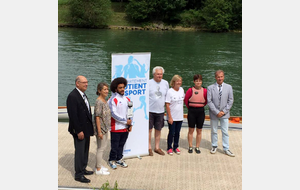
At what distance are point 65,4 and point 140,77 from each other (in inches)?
1988

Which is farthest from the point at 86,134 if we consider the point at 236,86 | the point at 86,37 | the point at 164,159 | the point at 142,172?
the point at 86,37

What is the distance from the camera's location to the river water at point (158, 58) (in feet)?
67.7

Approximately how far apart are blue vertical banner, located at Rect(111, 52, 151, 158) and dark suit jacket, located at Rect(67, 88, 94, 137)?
97cm

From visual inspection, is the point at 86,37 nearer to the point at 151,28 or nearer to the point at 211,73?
the point at 151,28

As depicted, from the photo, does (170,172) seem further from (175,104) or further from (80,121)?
(80,121)

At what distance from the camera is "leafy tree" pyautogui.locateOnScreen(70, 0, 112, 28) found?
49.5 metres

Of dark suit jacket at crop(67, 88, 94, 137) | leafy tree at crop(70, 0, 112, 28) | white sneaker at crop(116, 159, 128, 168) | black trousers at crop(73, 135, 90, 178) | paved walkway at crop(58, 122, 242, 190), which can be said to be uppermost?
leafy tree at crop(70, 0, 112, 28)

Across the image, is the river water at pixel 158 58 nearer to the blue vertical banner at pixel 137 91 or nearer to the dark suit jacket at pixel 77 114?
the blue vertical banner at pixel 137 91

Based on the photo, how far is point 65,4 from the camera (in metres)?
53.7

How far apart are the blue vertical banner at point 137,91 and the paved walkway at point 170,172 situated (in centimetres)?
24

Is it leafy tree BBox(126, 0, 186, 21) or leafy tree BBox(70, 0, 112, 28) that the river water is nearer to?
leafy tree BBox(70, 0, 112, 28)

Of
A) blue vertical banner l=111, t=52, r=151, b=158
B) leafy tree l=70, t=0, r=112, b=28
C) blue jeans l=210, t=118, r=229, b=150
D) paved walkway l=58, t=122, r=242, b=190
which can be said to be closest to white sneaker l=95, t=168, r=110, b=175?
paved walkway l=58, t=122, r=242, b=190

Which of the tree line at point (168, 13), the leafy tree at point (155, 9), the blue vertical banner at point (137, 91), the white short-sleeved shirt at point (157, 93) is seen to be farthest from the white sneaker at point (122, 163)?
the leafy tree at point (155, 9)

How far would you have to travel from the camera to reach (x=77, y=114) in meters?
5.23
